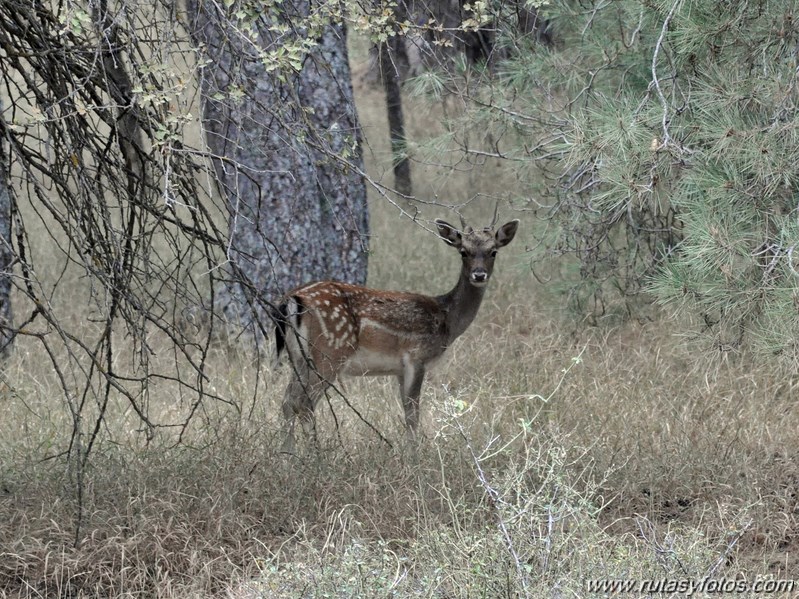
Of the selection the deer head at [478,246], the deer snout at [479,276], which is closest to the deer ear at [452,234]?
the deer head at [478,246]

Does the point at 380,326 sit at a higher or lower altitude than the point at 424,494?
higher

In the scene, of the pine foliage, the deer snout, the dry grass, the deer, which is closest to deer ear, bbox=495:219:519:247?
the deer

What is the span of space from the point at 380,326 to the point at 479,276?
2.03 feet

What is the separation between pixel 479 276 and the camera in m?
6.43

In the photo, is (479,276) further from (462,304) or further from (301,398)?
(301,398)

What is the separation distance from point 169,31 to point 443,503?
7.41ft

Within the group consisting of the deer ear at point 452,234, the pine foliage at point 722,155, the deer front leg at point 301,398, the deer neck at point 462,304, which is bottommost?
the deer front leg at point 301,398

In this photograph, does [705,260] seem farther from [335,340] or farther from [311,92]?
[311,92]

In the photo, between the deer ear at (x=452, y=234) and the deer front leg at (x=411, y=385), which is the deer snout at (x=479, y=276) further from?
the deer front leg at (x=411, y=385)

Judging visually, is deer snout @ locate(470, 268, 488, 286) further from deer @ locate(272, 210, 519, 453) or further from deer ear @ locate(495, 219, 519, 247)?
deer ear @ locate(495, 219, 519, 247)

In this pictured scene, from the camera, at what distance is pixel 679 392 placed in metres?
6.71

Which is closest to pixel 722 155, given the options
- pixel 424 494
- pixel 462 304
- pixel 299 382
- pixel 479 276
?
pixel 479 276

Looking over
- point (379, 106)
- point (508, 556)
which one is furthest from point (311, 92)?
point (379, 106)

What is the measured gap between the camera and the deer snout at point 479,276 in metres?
6.43
